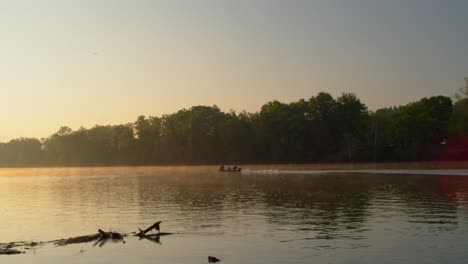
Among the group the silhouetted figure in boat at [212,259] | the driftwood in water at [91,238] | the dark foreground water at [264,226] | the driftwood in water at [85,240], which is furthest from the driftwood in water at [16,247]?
the silhouetted figure in boat at [212,259]

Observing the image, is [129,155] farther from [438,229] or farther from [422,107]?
[438,229]

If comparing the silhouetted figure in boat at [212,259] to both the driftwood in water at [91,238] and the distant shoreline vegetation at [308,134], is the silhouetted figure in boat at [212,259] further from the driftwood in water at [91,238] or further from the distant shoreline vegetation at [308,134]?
the distant shoreline vegetation at [308,134]

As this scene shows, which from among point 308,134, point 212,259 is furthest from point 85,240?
point 308,134

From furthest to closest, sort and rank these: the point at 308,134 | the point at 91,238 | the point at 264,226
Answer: the point at 308,134 → the point at 264,226 → the point at 91,238

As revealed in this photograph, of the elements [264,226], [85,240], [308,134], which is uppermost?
[308,134]

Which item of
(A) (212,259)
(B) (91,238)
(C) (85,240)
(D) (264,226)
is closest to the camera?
(A) (212,259)

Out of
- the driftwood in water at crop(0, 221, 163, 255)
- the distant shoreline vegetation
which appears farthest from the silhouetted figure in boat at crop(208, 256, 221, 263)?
the distant shoreline vegetation

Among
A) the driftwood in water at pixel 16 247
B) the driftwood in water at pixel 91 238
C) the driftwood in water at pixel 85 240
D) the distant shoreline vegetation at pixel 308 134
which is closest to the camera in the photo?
the driftwood in water at pixel 16 247

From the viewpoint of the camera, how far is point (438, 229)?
30.2 meters

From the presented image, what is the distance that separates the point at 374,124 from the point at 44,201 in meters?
103

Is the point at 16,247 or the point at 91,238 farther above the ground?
the point at 91,238

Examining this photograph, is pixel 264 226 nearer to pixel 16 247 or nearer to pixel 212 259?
pixel 212 259

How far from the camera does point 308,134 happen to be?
15075 centimetres

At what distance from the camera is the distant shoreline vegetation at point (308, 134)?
130 metres
